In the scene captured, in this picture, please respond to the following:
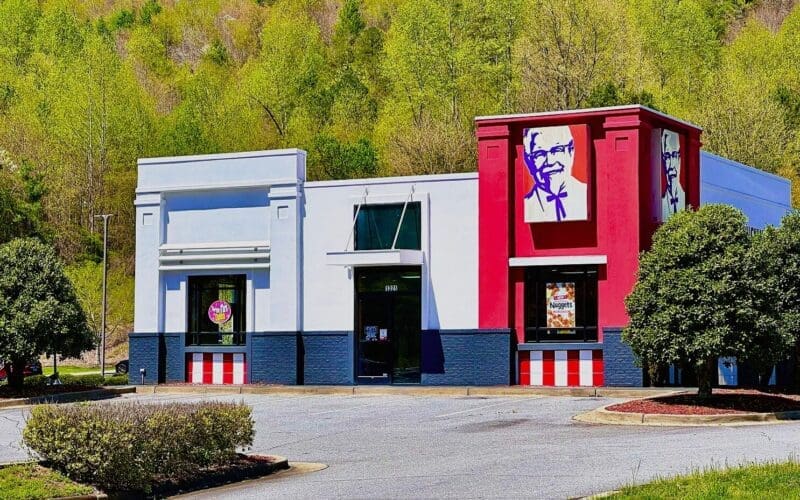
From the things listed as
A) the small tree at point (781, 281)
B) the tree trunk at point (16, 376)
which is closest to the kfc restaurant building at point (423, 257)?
the tree trunk at point (16, 376)

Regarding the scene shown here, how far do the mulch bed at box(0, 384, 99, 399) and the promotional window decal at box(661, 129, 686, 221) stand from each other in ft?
52.3

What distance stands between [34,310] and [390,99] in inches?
1717

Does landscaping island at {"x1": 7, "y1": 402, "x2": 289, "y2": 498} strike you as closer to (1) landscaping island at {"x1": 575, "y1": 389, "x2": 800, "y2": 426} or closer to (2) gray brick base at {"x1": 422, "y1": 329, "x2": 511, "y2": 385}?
(1) landscaping island at {"x1": 575, "y1": 389, "x2": 800, "y2": 426}

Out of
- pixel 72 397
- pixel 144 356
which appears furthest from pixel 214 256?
pixel 72 397

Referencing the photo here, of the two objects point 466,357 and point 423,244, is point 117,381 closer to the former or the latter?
point 423,244

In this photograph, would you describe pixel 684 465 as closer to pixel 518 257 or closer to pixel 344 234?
pixel 518 257

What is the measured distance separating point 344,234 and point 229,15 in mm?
109411

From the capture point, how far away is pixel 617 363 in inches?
1222

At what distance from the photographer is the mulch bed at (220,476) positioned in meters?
16.2

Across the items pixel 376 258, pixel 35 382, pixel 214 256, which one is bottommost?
pixel 35 382

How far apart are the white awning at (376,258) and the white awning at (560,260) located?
2677 millimetres

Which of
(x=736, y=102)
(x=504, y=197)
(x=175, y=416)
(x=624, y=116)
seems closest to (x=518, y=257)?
(x=504, y=197)

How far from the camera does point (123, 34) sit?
139000 millimetres

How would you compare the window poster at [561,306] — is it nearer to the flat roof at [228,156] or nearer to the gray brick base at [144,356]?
the flat roof at [228,156]
